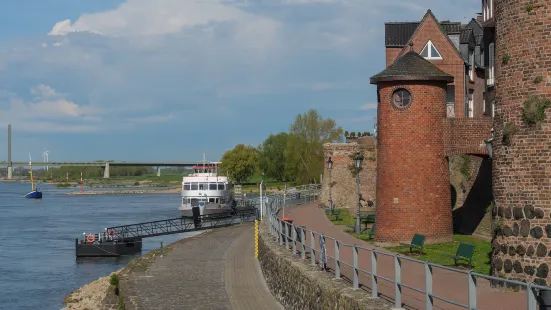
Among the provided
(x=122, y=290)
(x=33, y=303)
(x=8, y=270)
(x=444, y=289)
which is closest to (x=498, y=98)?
(x=444, y=289)

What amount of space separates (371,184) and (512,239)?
32.7 m

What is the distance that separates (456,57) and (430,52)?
156 centimetres

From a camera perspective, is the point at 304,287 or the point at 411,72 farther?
the point at 411,72

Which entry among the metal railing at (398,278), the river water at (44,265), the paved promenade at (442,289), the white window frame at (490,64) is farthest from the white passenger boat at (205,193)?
the paved promenade at (442,289)

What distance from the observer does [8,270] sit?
40.1 m

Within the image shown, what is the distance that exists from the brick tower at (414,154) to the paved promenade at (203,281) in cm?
529

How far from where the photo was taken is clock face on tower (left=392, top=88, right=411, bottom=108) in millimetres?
26312

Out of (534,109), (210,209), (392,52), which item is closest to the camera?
(534,109)

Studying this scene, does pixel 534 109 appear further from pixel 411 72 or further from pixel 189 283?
pixel 189 283

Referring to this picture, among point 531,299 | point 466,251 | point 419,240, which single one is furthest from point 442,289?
point 419,240

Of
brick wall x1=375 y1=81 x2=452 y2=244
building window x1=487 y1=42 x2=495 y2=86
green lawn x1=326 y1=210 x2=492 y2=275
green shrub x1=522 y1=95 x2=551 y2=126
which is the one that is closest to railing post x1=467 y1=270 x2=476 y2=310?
green shrub x1=522 y1=95 x2=551 y2=126

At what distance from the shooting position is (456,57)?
4166 centimetres

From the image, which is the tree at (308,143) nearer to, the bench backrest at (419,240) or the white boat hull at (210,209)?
the white boat hull at (210,209)

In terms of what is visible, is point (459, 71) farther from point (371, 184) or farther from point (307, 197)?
point (307, 197)
